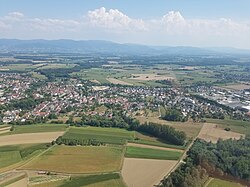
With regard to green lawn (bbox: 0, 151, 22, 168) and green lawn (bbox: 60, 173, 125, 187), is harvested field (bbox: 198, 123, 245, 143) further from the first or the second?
green lawn (bbox: 0, 151, 22, 168)

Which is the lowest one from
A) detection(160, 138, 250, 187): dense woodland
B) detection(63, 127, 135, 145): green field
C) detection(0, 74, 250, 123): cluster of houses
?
detection(0, 74, 250, 123): cluster of houses

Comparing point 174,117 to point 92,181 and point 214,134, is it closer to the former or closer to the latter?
point 214,134

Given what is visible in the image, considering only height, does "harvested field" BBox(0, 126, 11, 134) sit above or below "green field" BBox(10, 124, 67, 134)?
below

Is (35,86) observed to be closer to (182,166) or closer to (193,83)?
(193,83)

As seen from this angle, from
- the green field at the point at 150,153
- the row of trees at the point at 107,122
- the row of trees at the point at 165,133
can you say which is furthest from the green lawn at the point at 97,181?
the row of trees at the point at 107,122

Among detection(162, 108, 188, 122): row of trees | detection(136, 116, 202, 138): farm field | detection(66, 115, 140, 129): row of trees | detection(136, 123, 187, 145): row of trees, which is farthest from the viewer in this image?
detection(162, 108, 188, 122): row of trees

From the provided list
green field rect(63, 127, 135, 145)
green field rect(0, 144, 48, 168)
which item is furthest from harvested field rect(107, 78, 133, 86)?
green field rect(0, 144, 48, 168)

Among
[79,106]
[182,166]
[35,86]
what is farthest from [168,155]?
[35,86]

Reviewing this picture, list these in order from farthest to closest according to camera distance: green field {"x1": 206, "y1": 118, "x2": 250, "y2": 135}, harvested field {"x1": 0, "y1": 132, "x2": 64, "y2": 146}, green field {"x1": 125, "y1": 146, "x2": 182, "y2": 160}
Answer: green field {"x1": 206, "y1": 118, "x2": 250, "y2": 135}, harvested field {"x1": 0, "y1": 132, "x2": 64, "y2": 146}, green field {"x1": 125, "y1": 146, "x2": 182, "y2": 160}
